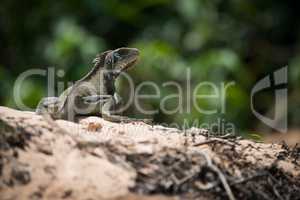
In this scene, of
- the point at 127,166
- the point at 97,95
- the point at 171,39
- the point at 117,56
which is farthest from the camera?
the point at 171,39

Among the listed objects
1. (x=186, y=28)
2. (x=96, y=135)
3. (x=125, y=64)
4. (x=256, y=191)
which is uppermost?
(x=186, y=28)

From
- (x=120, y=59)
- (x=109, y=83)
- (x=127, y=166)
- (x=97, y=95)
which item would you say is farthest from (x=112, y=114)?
(x=127, y=166)

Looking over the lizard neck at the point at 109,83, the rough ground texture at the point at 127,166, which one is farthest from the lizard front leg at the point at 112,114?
the rough ground texture at the point at 127,166

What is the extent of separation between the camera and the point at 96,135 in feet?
17.1

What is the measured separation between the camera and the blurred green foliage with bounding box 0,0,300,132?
10.6m

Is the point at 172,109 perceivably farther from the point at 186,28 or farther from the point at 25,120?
the point at 25,120

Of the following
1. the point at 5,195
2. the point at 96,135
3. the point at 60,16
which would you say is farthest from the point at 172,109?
the point at 5,195

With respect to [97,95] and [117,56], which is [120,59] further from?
[97,95]

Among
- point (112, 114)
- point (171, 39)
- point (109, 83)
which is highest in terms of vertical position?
point (171, 39)

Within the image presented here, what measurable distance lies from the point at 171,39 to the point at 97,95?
536 centimetres

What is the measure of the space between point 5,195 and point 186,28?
830cm

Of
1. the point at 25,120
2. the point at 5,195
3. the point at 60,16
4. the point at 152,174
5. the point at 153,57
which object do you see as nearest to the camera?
the point at 5,195

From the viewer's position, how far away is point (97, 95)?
683cm

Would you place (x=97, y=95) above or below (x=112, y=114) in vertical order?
above
